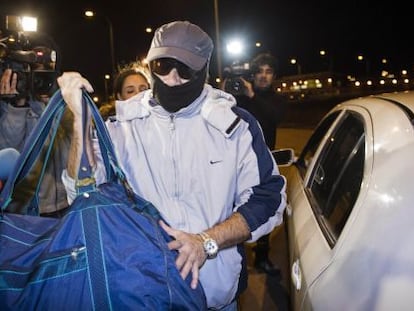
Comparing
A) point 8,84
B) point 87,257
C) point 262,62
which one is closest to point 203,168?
point 87,257

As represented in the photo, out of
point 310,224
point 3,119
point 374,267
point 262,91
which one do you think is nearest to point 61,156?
point 3,119

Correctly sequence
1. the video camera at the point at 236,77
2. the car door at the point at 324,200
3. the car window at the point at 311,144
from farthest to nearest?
the video camera at the point at 236,77 < the car window at the point at 311,144 < the car door at the point at 324,200

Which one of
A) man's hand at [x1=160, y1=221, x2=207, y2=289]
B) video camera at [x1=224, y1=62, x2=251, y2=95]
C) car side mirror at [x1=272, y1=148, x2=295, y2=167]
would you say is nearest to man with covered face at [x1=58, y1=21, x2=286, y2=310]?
man's hand at [x1=160, y1=221, x2=207, y2=289]

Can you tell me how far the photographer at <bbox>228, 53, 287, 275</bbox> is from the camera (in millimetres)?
4207

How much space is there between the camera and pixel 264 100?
421 centimetres

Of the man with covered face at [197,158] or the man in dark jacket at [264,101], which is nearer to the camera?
the man with covered face at [197,158]

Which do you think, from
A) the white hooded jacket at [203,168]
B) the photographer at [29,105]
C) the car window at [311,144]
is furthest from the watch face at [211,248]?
the car window at [311,144]

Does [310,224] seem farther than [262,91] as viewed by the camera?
No

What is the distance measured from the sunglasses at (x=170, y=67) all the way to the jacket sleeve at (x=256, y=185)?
24cm

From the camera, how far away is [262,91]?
428cm

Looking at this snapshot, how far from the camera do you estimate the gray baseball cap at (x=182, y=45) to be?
1.69m

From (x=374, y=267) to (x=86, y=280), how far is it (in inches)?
35.4

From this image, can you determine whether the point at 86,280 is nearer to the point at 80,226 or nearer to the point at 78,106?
the point at 80,226

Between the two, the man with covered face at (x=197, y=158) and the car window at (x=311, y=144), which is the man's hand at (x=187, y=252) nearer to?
the man with covered face at (x=197, y=158)
